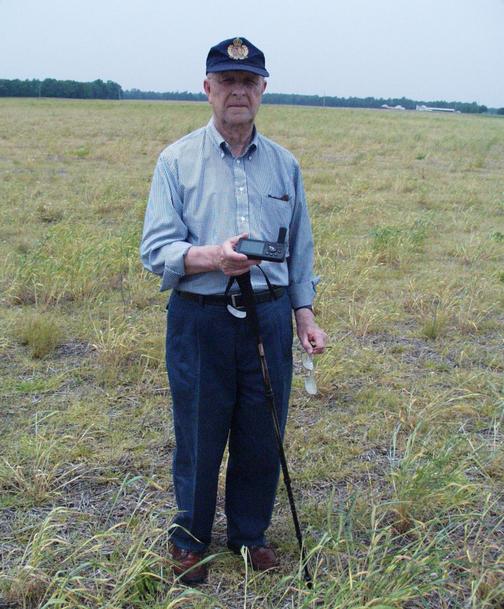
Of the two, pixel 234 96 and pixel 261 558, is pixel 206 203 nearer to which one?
pixel 234 96

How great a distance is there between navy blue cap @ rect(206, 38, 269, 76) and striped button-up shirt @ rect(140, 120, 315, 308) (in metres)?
0.22

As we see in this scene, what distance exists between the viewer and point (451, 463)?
3320mm

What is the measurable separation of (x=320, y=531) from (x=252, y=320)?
3.62 feet

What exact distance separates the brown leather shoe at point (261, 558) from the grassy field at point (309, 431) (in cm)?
5

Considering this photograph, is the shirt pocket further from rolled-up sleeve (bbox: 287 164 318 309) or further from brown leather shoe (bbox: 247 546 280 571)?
brown leather shoe (bbox: 247 546 280 571)

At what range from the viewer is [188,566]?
261cm

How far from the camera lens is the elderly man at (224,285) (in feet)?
7.37

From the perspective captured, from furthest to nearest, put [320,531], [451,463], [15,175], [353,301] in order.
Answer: [15,175], [353,301], [451,463], [320,531]

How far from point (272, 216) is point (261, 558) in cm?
130

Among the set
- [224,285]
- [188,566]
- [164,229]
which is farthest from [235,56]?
[188,566]

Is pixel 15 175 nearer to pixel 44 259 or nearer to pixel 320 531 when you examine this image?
pixel 44 259

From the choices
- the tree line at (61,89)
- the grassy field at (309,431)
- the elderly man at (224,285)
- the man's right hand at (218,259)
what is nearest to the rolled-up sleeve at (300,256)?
the elderly man at (224,285)

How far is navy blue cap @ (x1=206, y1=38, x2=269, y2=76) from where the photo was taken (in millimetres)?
2178

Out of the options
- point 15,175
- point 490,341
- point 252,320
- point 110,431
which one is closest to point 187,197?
point 252,320
